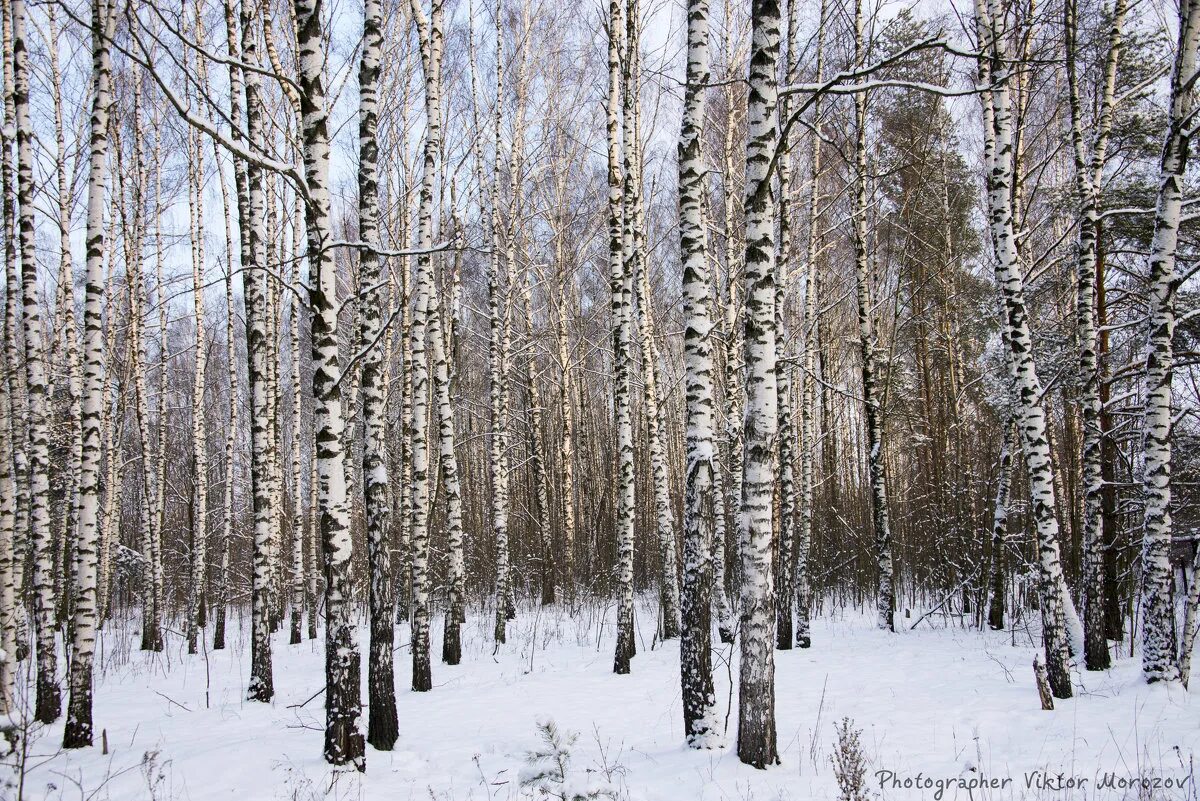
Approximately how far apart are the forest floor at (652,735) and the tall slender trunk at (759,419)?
0.37m

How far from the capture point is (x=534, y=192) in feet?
56.6

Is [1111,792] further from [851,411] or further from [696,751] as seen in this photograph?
[851,411]

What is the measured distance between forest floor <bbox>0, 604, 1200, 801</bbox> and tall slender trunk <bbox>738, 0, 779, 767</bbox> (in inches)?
14.6

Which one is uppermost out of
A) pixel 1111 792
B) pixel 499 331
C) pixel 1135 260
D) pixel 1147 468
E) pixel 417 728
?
pixel 1135 260

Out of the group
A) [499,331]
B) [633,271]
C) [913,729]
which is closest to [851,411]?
[499,331]

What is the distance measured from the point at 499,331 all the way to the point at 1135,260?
1133cm

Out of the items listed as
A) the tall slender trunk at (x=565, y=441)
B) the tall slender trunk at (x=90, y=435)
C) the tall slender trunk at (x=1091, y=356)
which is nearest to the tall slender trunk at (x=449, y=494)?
the tall slender trunk at (x=90, y=435)

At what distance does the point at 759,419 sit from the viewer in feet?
16.0

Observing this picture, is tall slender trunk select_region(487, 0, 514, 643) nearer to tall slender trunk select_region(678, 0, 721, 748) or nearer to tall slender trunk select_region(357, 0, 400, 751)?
tall slender trunk select_region(357, 0, 400, 751)

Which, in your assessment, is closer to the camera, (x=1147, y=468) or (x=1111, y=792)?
(x=1111, y=792)

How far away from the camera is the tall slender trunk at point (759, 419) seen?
4793 millimetres

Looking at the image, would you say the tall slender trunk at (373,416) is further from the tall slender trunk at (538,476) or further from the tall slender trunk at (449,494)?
the tall slender trunk at (538,476)

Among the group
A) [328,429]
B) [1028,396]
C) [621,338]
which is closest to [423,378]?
[621,338]

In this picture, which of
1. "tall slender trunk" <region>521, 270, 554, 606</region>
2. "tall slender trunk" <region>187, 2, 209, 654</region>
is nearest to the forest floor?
"tall slender trunk" <region>187, 2, 209, 654</region>
